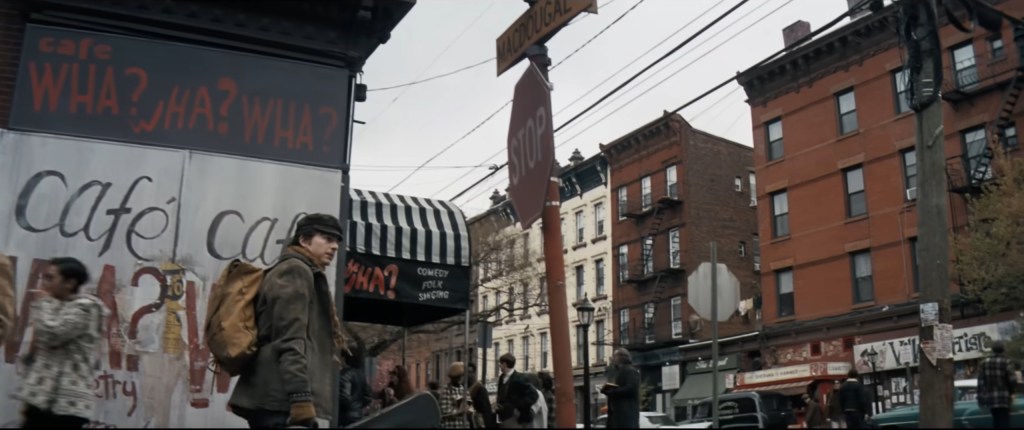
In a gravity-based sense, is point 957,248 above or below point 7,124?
above

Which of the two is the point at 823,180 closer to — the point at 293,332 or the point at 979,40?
the point at 979,40

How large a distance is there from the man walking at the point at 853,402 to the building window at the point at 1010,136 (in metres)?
15.5

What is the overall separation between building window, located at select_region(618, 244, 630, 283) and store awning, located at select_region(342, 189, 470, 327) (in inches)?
1313

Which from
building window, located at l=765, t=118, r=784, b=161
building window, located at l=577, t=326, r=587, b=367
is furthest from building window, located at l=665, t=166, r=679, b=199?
building window, located at l=577, t=326, r=587, b=367

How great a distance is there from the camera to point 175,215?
8672 mm

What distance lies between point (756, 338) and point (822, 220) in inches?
229

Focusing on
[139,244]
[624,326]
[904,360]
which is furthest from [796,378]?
[139,244]

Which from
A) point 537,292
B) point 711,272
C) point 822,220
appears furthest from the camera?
point 537,292

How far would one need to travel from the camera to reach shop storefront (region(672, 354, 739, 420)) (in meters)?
36.8

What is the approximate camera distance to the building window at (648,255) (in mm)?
43469

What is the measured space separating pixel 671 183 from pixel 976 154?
655 inches

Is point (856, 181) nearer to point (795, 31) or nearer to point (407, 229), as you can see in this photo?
point (795, 31)

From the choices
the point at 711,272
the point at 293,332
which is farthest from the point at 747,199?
the point at 293,332

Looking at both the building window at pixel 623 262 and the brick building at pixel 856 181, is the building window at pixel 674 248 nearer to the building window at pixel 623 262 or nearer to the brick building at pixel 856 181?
the building window at pixel 623 262
